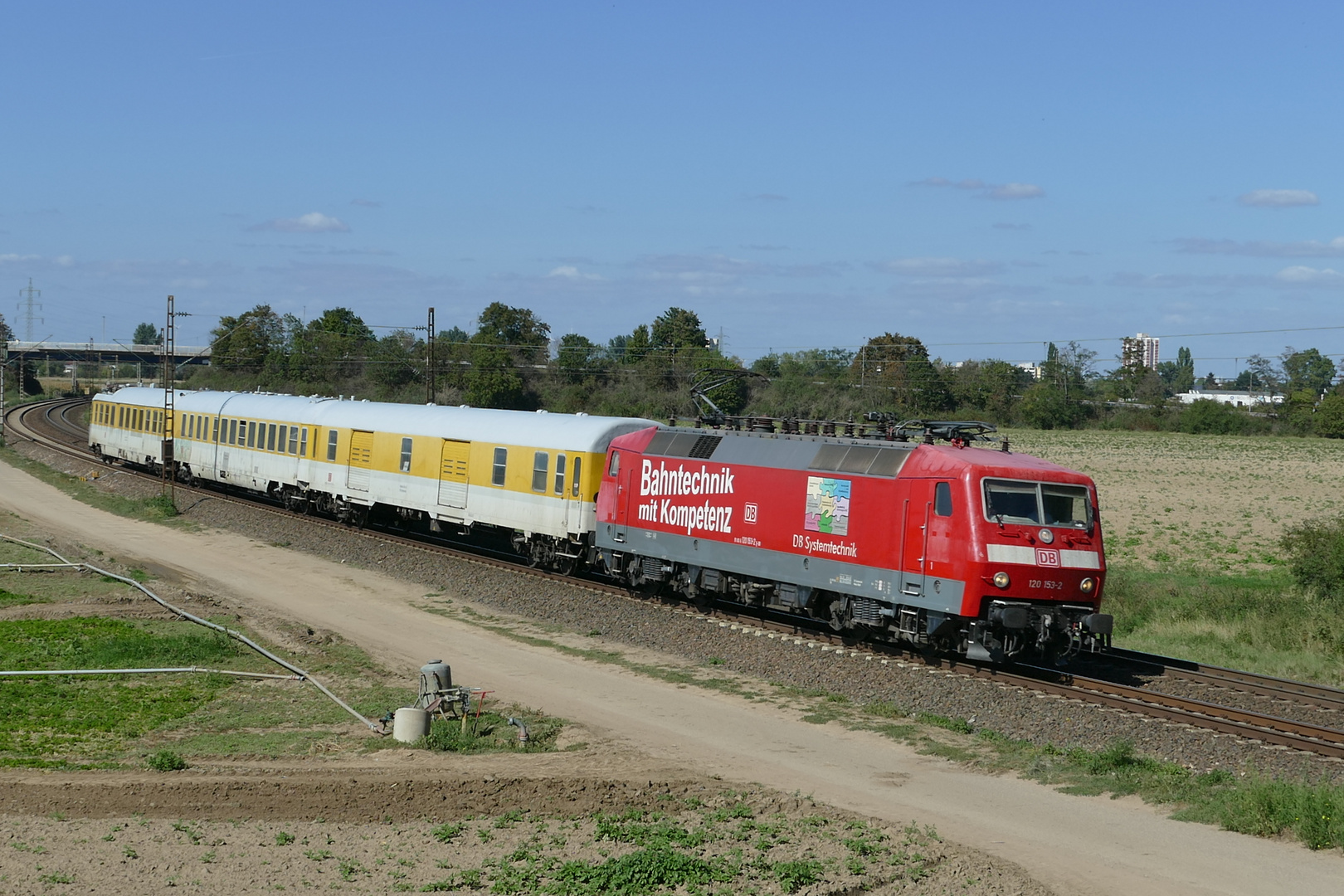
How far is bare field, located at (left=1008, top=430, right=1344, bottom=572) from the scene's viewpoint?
45125mm

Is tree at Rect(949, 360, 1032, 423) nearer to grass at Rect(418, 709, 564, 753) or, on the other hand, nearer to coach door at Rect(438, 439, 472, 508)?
coach door at Rect(438, 439, 472, 508)

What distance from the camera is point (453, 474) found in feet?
109

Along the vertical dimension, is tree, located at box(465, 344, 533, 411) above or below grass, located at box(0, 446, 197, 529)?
above

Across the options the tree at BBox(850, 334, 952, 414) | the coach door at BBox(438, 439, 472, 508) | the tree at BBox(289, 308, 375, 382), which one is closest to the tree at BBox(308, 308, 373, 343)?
the tree at BBox(289, 308, 375, 382)

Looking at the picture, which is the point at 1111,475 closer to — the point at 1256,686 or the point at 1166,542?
the point at 1166,542

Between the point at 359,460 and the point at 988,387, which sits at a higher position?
the point at 988,387

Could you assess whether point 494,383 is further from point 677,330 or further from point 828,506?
point 828,506

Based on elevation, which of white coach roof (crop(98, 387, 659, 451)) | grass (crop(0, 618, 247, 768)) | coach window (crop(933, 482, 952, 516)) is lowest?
grass (crop(0, 618, 247, 768))

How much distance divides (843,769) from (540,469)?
53.6ft

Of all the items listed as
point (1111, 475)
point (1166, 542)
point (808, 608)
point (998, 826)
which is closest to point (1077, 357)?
point (1111, 475)

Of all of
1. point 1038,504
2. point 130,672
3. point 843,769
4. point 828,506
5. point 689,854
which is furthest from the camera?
point 828,506

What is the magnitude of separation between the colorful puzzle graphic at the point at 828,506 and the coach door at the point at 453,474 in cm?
1311

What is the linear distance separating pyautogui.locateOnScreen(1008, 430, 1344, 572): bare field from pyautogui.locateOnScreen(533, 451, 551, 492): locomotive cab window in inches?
897

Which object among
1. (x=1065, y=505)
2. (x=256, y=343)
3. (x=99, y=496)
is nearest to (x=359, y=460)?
(x=99, y=496)
